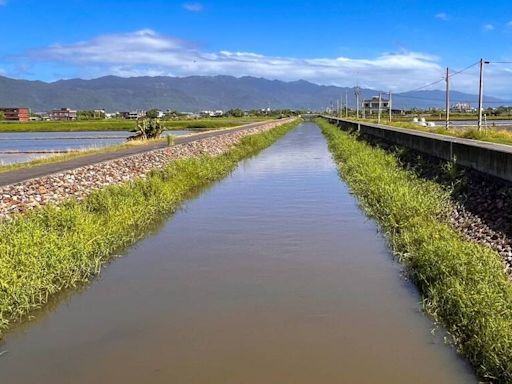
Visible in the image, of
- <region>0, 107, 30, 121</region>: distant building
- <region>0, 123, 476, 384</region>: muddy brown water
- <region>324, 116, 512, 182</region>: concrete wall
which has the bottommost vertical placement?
<region>0, 123, 476, 384</region>: muddy brown water

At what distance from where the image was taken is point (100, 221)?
12461mm

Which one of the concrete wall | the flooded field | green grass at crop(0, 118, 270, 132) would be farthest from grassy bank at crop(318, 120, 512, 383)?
green grass at crop(0, 118, 270, 132)

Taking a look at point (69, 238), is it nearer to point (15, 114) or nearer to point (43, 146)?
point (43, 146)

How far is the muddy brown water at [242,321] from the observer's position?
616cm

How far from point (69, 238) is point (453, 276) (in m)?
6.65

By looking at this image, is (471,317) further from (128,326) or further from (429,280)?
(128,326)

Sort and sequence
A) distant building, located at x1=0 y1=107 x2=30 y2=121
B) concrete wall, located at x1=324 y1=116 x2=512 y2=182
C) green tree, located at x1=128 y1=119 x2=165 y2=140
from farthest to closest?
distant building, located at x1=0 y1=107 x2=30 y2=121, green tree, located at x1=128 y1=119 x2=165 y2=140, concrete wall, located at x1=324 y1=116 x2=512 y2=182

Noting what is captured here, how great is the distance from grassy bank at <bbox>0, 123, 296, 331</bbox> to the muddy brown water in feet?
1.14

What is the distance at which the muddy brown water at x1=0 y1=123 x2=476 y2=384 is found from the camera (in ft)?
20.2

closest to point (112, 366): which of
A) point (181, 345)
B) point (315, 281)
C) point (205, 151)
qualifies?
point (181, 345)

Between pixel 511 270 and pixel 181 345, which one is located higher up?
pixel 511 270

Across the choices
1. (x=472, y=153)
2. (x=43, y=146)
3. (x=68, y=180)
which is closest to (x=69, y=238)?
(x=68, y=180)

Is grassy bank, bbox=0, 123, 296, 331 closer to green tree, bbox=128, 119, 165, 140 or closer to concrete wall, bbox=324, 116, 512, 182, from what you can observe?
concrete wall, bbox=324, 116, 512, 182

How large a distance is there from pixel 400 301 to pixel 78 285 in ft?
16.9
